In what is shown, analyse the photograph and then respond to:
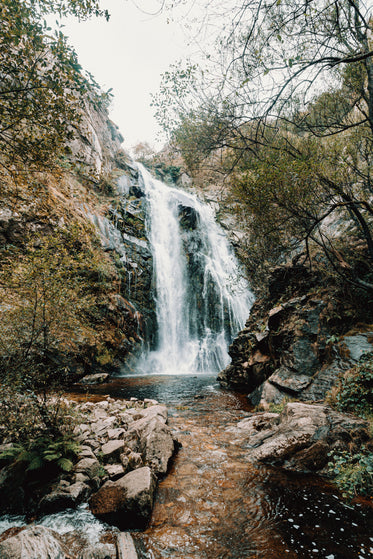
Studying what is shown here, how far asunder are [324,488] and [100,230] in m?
16.8

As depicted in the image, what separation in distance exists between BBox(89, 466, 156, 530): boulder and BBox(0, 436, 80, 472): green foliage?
64cm

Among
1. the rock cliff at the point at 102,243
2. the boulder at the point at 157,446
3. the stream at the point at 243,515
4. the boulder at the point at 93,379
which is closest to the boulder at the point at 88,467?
the boulder at the point at 157,446

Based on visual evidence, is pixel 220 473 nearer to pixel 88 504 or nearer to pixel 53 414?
pixel 88 504

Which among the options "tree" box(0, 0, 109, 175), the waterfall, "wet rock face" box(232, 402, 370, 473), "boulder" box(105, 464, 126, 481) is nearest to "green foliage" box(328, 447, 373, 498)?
"wet rock face" box(232, 402, 370, 473)

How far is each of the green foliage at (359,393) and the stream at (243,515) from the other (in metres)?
1.60

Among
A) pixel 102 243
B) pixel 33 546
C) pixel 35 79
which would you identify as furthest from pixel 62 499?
pixel 102 243

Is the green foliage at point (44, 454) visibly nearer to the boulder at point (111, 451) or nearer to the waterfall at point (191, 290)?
the boulder at point (111, 451)

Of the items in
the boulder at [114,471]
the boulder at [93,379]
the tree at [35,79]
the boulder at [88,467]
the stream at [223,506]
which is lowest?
the boulder at [93,379]

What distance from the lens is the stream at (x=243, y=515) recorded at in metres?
2.53

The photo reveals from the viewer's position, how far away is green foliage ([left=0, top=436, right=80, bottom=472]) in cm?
344

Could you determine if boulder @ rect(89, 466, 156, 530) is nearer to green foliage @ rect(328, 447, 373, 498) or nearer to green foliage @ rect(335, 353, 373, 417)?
green foliage @ rect(328, 447, 373, 498)

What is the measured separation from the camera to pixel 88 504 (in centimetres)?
323

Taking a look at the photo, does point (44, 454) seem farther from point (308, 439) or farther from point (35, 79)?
point (35, 79)

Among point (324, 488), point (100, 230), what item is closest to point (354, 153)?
point (324, 488)
